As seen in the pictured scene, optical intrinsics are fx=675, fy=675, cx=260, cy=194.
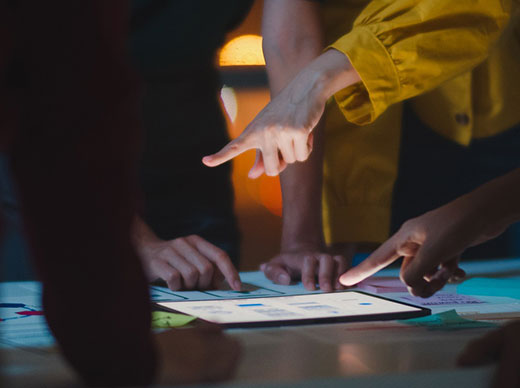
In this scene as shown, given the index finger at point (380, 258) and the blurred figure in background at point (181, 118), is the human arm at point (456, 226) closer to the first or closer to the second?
the index finger at point (380, 258)

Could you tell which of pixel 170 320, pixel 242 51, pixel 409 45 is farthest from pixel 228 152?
pixel 242 51

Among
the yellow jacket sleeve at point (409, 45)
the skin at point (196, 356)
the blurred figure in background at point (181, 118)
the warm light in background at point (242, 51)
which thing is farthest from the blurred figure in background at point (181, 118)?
the skin at point (196, 356)

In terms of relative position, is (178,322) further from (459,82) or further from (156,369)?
(459,82)

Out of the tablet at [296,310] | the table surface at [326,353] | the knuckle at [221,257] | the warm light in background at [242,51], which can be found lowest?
the table surface at [326,353]

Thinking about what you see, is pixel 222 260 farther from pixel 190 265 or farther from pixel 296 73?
pixel 296 73

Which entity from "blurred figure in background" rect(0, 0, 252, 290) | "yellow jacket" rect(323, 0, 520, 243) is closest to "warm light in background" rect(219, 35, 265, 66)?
"blurred figure in background" rect(0, 0, 252, 290)

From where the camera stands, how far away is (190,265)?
82 centimetres

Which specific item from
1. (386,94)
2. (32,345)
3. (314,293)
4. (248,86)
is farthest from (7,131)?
(248,86)

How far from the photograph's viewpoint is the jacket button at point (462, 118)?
47.8 inches

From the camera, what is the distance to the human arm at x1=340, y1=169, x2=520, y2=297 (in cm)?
66

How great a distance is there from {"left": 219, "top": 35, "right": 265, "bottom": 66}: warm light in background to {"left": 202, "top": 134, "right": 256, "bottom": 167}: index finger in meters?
0.67

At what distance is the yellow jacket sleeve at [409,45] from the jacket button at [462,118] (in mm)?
249

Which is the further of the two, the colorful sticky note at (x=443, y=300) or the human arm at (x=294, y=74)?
the human arm at (x=294, y=74)

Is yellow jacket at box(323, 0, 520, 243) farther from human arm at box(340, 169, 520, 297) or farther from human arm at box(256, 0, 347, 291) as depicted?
human arm at box(340, 169, 520, 297)
